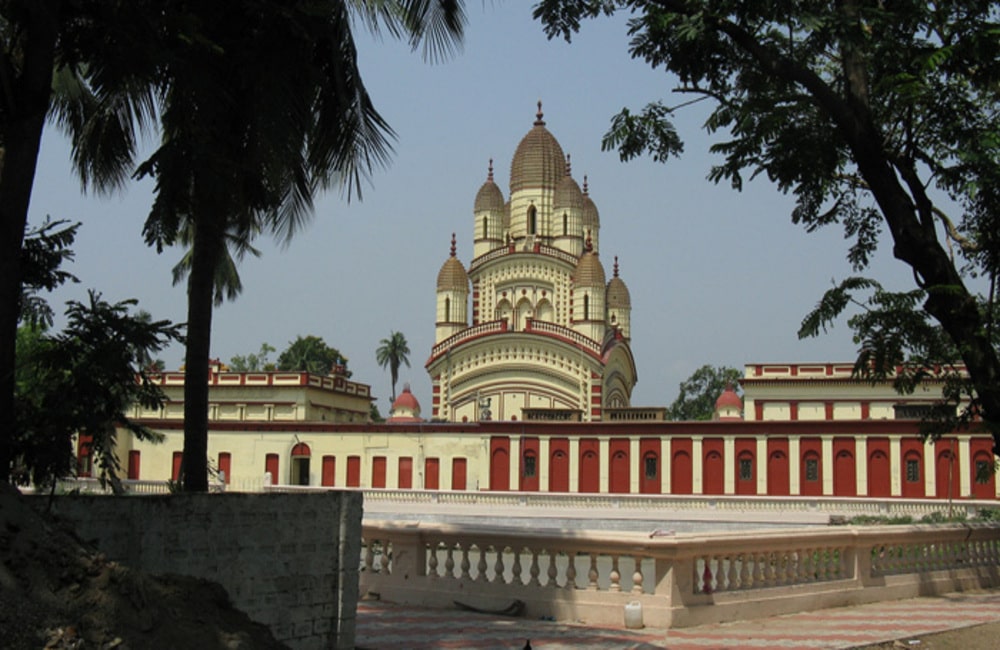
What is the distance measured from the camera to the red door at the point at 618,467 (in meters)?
51.5

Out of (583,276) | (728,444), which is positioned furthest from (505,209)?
(728,444)

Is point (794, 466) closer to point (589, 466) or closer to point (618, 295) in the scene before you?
Answer: point (589, 466)

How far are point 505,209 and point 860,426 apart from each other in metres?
34.7

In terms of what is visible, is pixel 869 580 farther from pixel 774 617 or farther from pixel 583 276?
pixel 583 276

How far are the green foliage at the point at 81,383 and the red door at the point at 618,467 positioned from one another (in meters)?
43.1

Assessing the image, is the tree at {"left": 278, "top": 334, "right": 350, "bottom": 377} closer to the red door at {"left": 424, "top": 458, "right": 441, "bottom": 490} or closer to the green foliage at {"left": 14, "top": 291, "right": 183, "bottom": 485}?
the red door at {"left": 424, "top": 458, "right": 441, "bottom": 490}

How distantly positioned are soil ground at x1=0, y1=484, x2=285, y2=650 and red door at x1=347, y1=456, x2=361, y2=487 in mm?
47843

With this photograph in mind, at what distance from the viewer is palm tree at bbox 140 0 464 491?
402 inches

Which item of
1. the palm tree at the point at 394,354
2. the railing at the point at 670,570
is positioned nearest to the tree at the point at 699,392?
the palm tree at the point at 394,354

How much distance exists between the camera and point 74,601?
6094 millimetres

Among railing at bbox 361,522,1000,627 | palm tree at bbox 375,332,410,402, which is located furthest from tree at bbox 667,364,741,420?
railing at bbox 361,522,1000,627

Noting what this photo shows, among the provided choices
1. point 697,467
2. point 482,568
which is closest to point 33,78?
point 482,568

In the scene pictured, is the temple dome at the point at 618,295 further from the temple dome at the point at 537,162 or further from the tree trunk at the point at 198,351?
the tree trunk at the point at 198,351

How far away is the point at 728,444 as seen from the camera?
165ft
